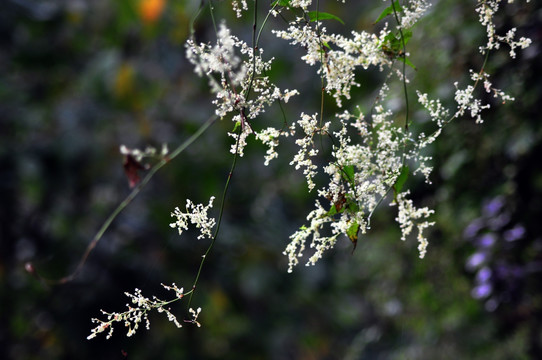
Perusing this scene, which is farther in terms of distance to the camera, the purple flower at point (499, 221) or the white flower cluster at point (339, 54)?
the purple flower at point (499, 221)

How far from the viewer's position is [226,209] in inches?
116

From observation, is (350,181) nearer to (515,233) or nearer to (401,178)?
(401,178)

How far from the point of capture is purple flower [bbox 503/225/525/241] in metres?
1.41

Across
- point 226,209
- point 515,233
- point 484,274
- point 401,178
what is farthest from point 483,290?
point 226,209

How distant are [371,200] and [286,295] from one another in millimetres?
2501

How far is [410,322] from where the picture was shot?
74.2 inches

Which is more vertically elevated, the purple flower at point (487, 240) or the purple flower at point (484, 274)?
the purple flower at point (487, 240)

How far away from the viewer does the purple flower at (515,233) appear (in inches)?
55.5

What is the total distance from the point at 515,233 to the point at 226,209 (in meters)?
1.74

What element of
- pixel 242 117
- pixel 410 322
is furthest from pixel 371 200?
pixel 410 322

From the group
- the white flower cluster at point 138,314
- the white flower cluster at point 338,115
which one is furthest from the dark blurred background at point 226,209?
the white flower cluster at point 138,314

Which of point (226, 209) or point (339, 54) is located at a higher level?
point (226, 209)

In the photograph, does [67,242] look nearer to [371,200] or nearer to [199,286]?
[199,286]

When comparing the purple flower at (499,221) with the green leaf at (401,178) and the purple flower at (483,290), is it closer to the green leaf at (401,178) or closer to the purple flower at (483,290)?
the purple flower at (483,290)
